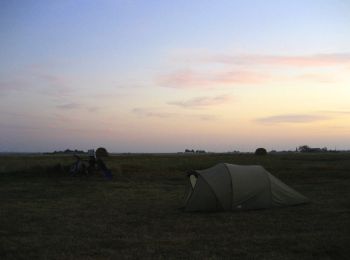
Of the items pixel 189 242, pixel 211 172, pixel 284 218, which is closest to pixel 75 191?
pixel 211 172

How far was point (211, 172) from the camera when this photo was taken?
17.3m

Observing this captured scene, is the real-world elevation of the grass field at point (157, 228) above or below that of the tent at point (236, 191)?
below

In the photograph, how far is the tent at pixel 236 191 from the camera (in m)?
16.5

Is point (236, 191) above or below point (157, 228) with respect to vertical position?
above

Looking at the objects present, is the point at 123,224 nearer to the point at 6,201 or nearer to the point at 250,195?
the point at 250,195

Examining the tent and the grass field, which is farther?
the tent

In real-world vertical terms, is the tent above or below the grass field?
above

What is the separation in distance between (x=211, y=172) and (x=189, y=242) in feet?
20.6

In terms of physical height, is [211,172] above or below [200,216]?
above

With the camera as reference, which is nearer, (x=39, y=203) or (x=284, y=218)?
(x=284, y=218)

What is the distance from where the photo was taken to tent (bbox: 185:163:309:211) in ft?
54.1

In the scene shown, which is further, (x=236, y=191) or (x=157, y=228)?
(x=236, y=191)

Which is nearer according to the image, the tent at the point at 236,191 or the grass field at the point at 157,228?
the grass field at the point at 157,228

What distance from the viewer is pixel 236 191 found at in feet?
54.5
